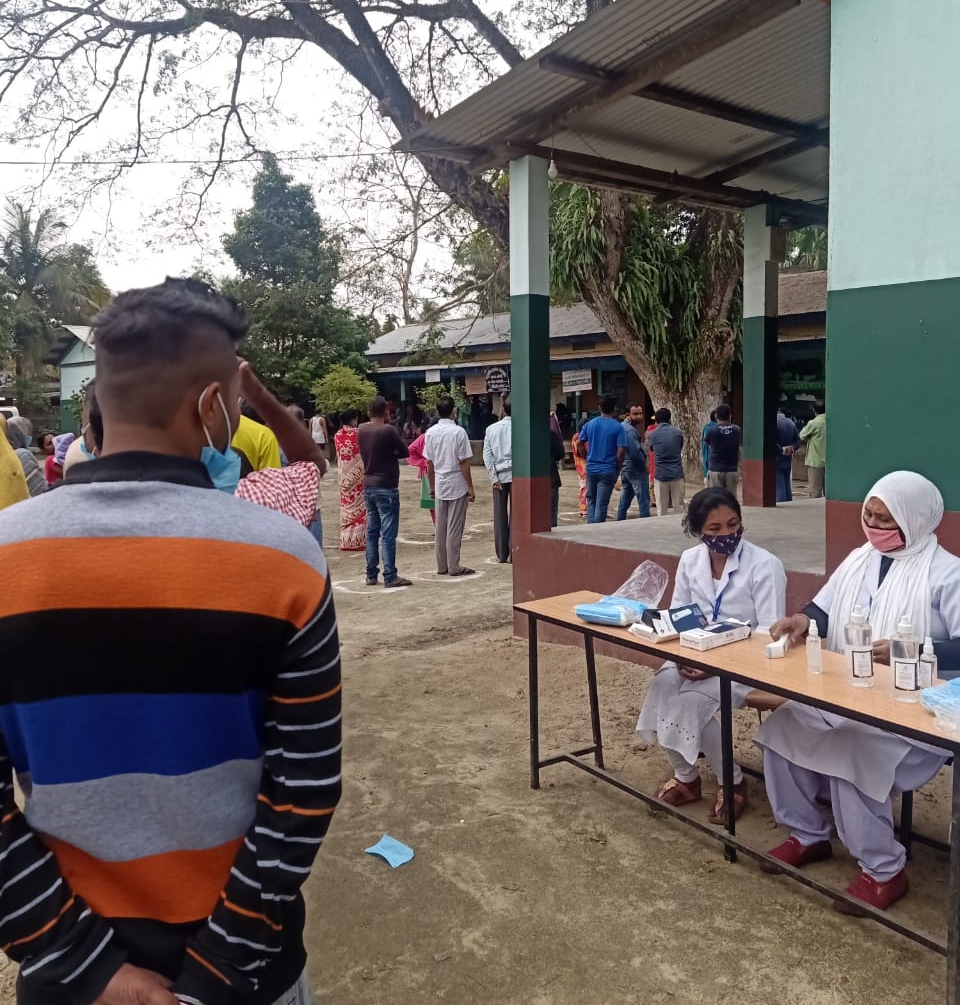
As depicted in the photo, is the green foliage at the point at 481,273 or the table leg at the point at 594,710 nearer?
the table leg at the point at 594,710

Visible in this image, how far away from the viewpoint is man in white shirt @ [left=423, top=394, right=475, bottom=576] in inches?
325

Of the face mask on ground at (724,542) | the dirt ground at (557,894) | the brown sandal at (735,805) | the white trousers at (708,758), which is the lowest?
the dirt ground at (557,894)

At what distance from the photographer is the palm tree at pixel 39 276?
2934 cm

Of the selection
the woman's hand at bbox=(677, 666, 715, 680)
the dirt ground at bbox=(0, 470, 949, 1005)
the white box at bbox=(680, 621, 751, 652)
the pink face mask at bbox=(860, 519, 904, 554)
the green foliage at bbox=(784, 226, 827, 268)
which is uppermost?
the green foliage at bbox=(784, 226, 827, 268)

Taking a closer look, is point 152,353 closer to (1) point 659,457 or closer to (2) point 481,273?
(1) point 659,457

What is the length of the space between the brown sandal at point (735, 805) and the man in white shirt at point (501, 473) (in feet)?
17.9

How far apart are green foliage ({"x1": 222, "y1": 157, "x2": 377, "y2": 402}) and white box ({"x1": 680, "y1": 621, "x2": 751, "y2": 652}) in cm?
1903

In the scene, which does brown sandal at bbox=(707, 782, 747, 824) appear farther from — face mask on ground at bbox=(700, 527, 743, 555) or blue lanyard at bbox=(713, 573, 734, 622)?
face mask on ground at bbox=(700, 527, 743, 555)

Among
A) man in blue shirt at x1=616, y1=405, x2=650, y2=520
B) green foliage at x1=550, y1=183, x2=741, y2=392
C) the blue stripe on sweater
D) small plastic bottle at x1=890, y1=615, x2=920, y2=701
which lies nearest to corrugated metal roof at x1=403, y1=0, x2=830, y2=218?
small plastic bottle at x1=890, y1=615, x2=920, y2=701

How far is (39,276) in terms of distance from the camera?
30297 millimetres

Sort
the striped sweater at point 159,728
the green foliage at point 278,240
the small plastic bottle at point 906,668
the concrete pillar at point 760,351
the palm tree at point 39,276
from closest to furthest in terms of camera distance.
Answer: the striped sweater at point 159,728, the small plastic bottle at point 906,668, the concrete pillar at point 760,351, the green foliage at point 278,240, the palm tree at point 39,276

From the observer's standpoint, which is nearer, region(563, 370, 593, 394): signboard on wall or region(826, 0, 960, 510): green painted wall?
region(826, 0, 960, 510): green painted wall

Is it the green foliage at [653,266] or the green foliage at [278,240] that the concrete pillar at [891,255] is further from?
the green foliage at [278,240]

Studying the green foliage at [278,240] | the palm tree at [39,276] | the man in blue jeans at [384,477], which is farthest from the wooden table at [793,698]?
the palm tree at [39,276]
